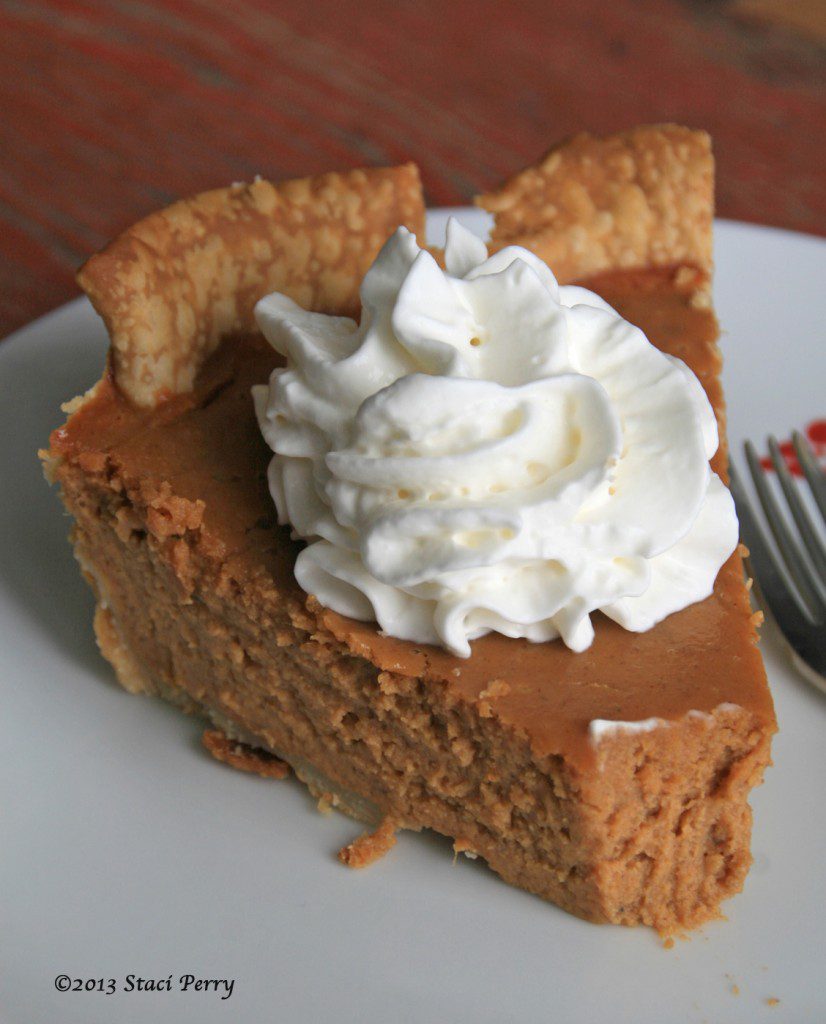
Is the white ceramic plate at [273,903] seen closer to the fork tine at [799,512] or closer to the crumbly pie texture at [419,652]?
the crumbly pie texture at [419,652]

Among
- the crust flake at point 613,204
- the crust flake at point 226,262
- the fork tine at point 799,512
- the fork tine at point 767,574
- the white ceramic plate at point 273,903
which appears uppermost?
the crust flake at point 613,204

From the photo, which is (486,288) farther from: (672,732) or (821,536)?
(821,536)

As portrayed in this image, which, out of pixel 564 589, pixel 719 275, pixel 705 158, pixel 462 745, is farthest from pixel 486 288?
pixel 719 275

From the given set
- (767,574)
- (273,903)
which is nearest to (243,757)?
(273,903)

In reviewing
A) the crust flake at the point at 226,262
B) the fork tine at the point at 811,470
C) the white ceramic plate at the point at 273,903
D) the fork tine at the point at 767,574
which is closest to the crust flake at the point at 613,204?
the crust flake at the point at 226,262

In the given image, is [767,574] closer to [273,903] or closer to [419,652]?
[419,652]

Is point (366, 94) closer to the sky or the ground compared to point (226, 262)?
closer to the ground
